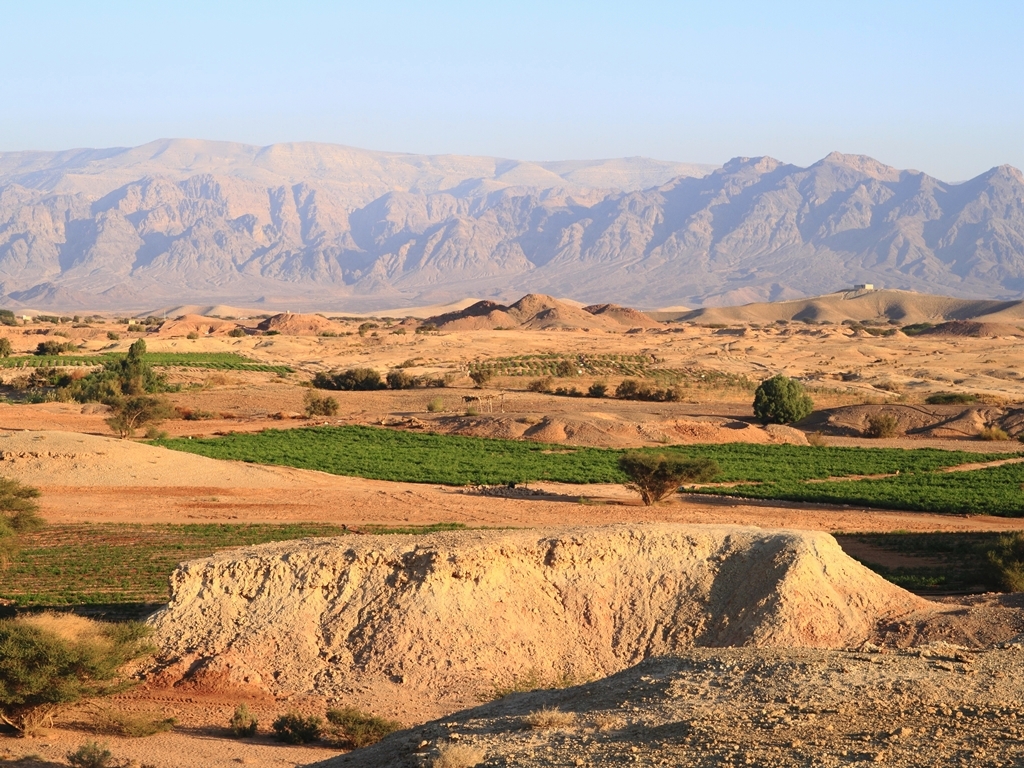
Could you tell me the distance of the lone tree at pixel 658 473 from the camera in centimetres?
3312

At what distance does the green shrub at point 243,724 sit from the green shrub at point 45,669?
5.85ft

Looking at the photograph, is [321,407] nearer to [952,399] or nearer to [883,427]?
[883,427]

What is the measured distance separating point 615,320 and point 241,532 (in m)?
112

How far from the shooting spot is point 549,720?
1037 cm

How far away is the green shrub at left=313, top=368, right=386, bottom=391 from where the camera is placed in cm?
6656

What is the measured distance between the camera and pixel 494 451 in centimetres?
4372

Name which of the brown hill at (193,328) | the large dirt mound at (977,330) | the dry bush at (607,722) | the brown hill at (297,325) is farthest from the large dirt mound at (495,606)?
the brown hill at (297,325)

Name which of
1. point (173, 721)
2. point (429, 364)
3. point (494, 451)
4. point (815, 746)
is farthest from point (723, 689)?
point (429, 364)

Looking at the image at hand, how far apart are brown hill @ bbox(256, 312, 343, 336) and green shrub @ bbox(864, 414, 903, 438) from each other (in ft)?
238

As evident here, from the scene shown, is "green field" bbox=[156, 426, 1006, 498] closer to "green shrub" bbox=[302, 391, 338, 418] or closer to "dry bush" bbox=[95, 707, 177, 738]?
"green shrub" bbox=[302, 391, 338, 418]

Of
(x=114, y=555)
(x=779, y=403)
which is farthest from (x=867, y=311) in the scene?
(x=114, y=555)

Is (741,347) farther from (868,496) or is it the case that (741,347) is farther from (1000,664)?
(1000,664)

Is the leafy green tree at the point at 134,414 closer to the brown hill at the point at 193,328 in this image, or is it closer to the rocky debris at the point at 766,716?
the rocky debris at the point at 766,716

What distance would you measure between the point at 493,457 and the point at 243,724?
27.5 meters
